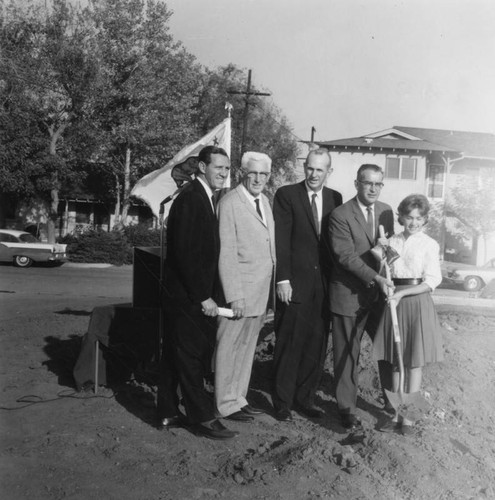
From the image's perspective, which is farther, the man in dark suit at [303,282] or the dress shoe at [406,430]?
the man in dark suit at [303,282]

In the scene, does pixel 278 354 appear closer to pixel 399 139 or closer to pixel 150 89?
pixel 150 89

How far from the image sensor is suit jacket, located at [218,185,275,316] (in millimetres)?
4172

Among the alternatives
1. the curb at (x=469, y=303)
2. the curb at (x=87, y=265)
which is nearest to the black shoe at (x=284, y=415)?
the curb at (x=469, y=303)

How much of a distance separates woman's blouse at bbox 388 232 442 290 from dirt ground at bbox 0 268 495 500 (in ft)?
3.12

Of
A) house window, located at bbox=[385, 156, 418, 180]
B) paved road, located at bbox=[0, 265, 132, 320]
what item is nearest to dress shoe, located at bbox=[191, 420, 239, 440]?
paved road, located at bbox=[0, 265, 132, 320]

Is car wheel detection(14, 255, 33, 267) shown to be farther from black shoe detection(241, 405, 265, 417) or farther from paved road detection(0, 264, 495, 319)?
black shoe detection(241, 405, 265, 417)

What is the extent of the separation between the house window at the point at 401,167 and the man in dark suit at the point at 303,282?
90.2ft

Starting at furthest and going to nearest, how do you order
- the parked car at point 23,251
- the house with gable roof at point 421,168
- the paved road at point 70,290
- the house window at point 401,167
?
the house window at point 401,167
the house with gable roof at point 421,168
the parked car at point 23,251
the paved road at point 70,290

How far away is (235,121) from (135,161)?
9.29 meters

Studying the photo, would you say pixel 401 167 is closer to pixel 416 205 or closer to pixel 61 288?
pixel 61 288

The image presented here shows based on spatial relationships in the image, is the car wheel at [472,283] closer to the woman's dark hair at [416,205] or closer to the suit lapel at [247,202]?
the woman's dark hair at [416,205]

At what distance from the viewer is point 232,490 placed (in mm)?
3213

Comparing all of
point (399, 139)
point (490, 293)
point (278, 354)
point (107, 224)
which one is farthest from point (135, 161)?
point (278, 354)

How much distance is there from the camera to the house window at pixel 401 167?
1224 inches
